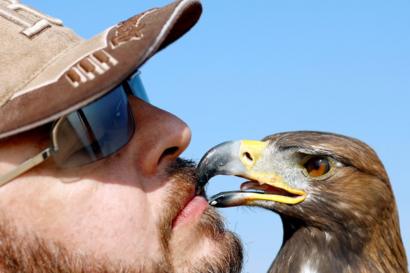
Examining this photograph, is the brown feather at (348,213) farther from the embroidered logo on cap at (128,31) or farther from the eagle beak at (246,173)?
the embroidered logo on cap at (128,31)

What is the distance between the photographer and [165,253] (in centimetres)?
237

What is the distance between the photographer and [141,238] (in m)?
2.34

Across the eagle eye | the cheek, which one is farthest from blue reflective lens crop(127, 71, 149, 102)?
the eagle eye

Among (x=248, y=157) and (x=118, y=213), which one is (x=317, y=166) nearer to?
(x=248, y=157)

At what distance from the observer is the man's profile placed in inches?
83.6

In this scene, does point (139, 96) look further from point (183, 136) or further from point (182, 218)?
point (182, 218)

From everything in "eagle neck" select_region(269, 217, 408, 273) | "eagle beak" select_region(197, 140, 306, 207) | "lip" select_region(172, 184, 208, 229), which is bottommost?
"eagle neck" select_region(269, 217, 408, 273)

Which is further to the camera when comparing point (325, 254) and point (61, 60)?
point (325, 254)

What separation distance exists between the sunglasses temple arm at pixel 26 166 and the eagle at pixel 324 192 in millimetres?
743

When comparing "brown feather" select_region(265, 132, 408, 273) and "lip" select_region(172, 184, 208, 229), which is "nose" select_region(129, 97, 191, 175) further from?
"brown feather" select_region(265, 132, 408, 273)

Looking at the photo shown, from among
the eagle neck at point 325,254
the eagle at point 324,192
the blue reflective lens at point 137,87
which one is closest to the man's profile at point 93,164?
the blue reflective lens at point 137,87

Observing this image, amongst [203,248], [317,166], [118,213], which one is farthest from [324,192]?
[118,213]

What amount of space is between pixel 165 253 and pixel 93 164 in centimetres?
51

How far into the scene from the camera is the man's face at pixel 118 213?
7.24ft
